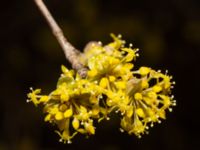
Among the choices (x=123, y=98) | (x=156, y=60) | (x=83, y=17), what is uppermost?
(x=83, y=17)

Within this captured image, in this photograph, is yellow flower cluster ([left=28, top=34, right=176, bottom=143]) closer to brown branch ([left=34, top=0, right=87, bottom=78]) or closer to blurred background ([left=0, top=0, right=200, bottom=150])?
brown branch ([left=34, top=0, right=87, bottom=78])

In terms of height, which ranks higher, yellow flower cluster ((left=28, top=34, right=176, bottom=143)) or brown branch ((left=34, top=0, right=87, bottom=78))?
brown branch ((left=34, top=0, right=87, bottom=78))

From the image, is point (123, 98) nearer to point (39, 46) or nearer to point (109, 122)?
point (109, 122)

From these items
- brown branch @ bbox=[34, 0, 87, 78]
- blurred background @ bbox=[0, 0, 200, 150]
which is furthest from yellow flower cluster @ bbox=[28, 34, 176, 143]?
blurred background @ bbox=[0, 0, 200, 150]

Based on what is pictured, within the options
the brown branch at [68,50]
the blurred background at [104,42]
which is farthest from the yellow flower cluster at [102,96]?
the blurred background at [104,42]

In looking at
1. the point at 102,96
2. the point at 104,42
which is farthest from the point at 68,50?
the point at 104,42

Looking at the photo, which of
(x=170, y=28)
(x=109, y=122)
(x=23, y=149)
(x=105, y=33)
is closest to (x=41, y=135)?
(x=23, y=149)
